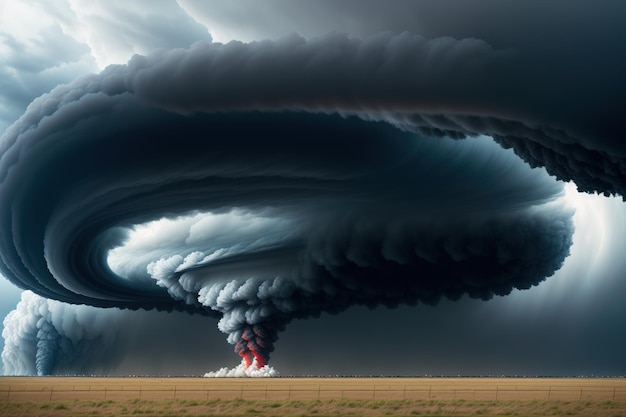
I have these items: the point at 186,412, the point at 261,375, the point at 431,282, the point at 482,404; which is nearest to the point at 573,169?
the point at 482,404

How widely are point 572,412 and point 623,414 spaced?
502 cm

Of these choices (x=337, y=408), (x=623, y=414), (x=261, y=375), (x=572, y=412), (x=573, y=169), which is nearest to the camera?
(x=623, y=414)

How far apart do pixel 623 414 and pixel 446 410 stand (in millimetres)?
13054

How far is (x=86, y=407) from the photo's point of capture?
70875mm

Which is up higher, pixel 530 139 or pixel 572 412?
A: pixel 530 139

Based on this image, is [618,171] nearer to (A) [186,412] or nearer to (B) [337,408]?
(B) [337,408]

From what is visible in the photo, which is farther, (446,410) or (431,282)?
(431,282)

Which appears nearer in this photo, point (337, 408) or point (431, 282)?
point (337, 408)

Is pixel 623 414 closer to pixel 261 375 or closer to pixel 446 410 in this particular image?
pixel 446 410

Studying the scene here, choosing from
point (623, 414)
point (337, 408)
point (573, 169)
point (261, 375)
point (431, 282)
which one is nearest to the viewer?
point (623, 414)

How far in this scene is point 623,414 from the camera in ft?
199

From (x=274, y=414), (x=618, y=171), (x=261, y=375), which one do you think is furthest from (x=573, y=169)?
(x=261, y=375)

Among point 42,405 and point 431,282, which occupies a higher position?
point 431,282

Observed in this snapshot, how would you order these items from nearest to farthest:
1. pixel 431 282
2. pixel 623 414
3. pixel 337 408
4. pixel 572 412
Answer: pixel 623 414 < pixel 572 412 < pixel 337 408 < pixel 431 282
